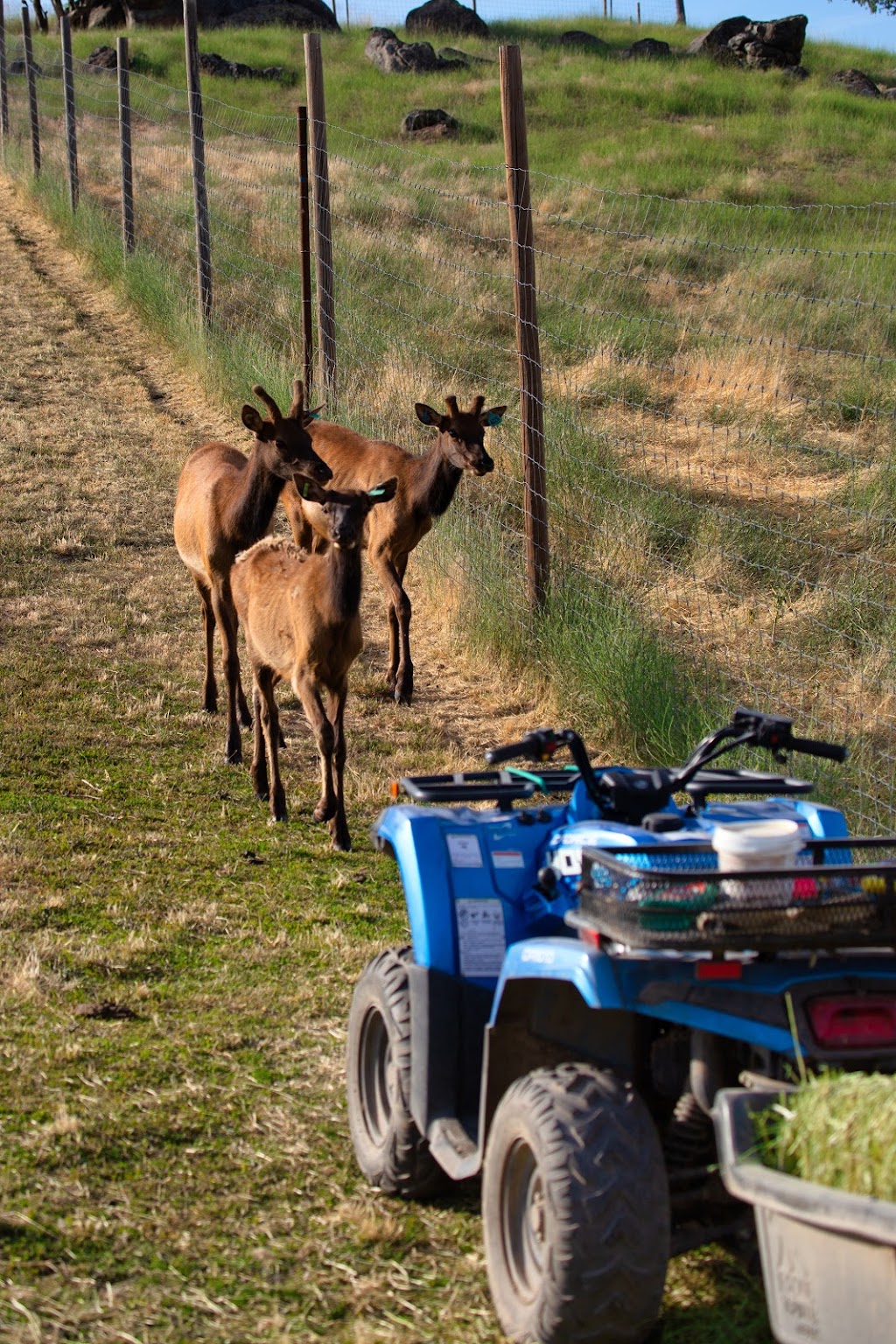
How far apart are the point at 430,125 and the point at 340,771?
2998 cm

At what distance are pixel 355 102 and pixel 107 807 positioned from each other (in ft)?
109

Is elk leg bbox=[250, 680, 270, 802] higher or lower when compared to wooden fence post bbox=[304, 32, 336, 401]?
lower

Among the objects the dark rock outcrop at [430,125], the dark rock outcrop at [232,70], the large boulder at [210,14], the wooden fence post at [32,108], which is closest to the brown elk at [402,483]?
the wooden fence post at [32,108]

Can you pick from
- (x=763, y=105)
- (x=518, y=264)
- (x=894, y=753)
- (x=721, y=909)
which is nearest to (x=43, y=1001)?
(x=721, y=909)

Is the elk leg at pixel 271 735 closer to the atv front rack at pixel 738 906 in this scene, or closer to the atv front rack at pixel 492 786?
the atv front rack at pixel 492 786

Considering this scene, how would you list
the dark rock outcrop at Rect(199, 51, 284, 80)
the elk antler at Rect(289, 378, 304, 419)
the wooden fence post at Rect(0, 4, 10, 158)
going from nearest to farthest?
the elk antler at Rect(289, 378, 304, 419) → the wooden fence post at Rect(0, 4, 10, 158) → the dark rock outcrop at Rect(199, 51, 284, 80)

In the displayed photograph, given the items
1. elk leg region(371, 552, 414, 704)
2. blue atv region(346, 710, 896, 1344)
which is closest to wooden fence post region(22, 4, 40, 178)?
elk leg region(371, 552, 414, 704)

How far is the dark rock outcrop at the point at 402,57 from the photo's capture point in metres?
41.5

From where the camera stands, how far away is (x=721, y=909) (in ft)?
10.0

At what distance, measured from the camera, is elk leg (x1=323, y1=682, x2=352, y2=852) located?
275 inches

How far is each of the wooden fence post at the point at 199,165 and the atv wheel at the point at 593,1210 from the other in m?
13.3

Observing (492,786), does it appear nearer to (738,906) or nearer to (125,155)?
(738,906)

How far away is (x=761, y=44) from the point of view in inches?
1747

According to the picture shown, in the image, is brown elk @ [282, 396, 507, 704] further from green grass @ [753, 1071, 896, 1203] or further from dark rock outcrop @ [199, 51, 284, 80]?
dark rock outcrop @ [199, 51, 284, 80]
